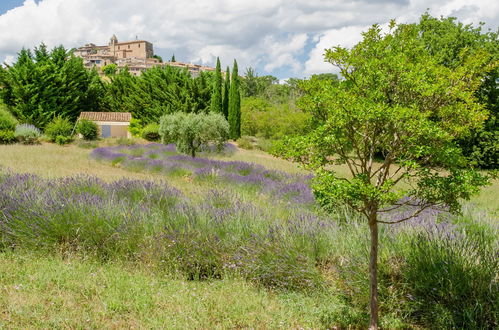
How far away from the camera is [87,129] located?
2391 cm

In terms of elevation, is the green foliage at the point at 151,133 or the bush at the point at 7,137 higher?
the green foliage at the point at 151,133

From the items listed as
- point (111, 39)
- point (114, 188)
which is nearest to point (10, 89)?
point (114, 188)

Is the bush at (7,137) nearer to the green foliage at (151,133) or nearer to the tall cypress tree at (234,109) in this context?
the green foliage at (151,133)

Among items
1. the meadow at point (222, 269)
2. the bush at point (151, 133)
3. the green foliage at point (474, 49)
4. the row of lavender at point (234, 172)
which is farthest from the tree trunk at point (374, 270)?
the bush at point (151, 133)

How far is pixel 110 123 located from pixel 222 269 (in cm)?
2507

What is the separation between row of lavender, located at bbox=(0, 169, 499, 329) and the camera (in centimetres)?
338

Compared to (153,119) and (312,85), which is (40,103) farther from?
(312,85)

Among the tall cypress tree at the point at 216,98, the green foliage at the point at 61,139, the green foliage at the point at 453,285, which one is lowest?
the green foliage at the point at 453,285

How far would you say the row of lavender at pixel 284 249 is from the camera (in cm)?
338

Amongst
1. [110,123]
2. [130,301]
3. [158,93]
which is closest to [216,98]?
[158,93]

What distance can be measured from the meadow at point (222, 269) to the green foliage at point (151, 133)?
2035 cm

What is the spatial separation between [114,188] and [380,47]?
223 inches

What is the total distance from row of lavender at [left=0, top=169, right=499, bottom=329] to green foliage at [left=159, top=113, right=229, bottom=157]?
937 cm

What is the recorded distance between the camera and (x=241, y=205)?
5.80m
